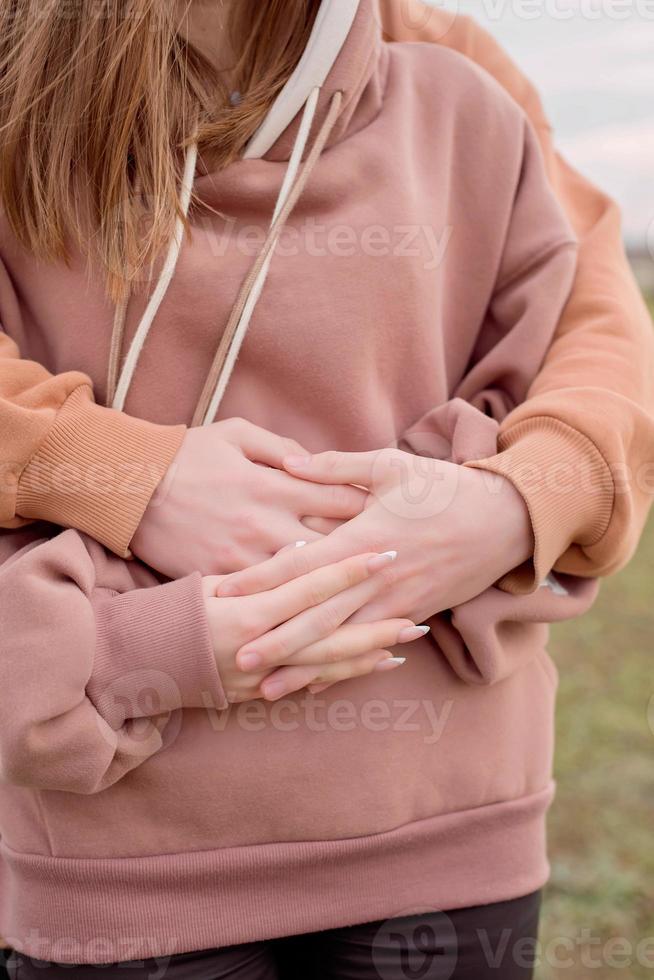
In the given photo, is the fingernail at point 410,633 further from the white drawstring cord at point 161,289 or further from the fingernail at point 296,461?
the white drawstring cord at point 161,289

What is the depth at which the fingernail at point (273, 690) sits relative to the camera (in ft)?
2.87

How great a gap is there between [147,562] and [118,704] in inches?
5.4

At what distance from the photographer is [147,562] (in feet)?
3.06

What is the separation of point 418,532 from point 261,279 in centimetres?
29

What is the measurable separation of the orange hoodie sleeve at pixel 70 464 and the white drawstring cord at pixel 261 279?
0.09 m

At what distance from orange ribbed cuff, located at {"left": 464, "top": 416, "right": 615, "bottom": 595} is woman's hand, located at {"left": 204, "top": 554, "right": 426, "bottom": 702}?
0.45ft

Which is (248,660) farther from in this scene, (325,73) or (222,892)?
(325,73)

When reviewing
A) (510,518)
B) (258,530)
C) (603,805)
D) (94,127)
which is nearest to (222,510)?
(258,530)

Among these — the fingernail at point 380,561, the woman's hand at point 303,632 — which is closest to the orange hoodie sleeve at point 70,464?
the woman's hand at point 303,632

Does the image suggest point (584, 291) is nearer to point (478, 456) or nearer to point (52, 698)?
point (478, 456)

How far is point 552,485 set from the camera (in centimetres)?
A: 94

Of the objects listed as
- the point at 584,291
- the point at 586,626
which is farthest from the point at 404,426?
the point at 586,626

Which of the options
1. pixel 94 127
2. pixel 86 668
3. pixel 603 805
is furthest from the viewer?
pixel 603 805

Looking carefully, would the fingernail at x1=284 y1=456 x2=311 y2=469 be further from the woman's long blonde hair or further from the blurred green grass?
the blurred green grass
